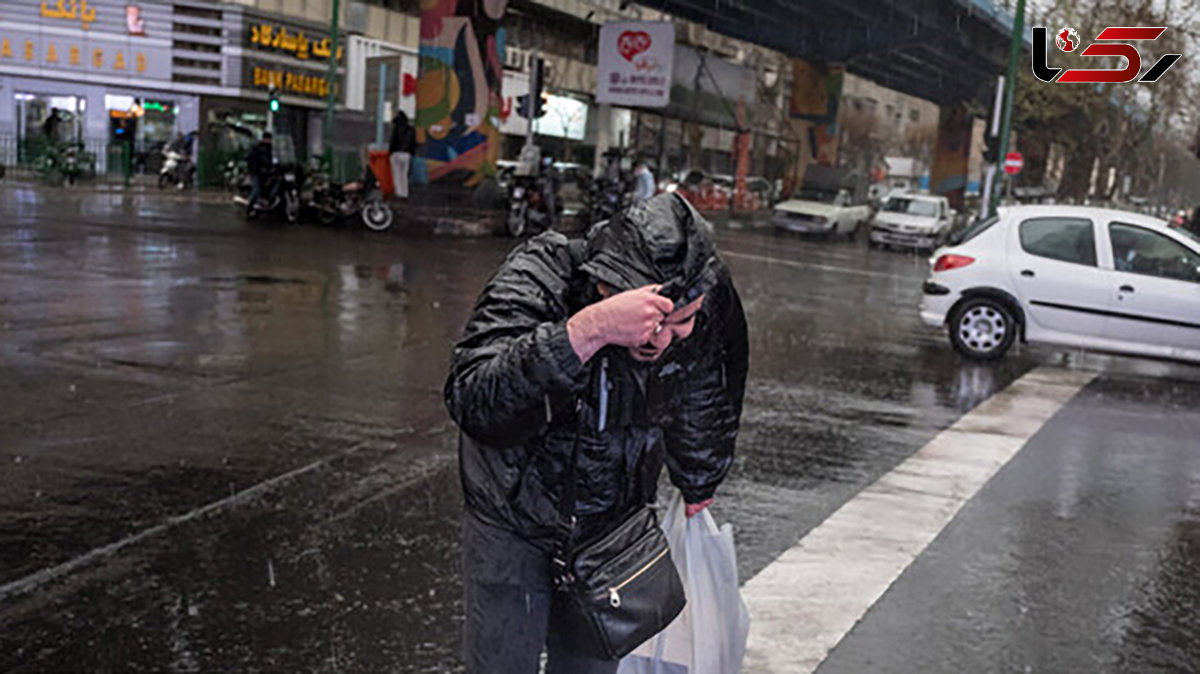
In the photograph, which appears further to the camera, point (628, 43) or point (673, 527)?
point (628, 43)

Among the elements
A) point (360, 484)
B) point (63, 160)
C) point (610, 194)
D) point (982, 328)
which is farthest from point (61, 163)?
point (360, 484)

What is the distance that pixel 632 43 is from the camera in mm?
36875

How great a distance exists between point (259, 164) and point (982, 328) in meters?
14.5

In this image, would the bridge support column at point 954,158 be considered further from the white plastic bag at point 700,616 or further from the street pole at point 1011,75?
the white plastic bag at point 700,616

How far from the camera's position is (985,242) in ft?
38.9

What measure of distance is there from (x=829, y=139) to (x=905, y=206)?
52.4 feet

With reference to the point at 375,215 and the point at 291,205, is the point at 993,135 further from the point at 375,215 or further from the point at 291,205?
the point at 291,205

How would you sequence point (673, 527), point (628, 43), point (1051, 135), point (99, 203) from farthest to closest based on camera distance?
1. point (1051, 135)
2. point (628, 43)
3. point (99, 203)
4. point (673, 527)

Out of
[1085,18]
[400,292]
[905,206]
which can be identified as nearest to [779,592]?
[400,292]

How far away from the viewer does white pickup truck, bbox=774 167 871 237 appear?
3391cm

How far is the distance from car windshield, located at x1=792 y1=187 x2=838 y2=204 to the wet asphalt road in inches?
935

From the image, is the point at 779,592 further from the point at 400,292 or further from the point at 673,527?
the point at 400,292

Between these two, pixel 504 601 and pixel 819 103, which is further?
pixel 819 103

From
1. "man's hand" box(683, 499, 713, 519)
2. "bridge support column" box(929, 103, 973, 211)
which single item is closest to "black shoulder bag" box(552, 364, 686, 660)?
"man's hand" box(683, 499, 713, 519)
